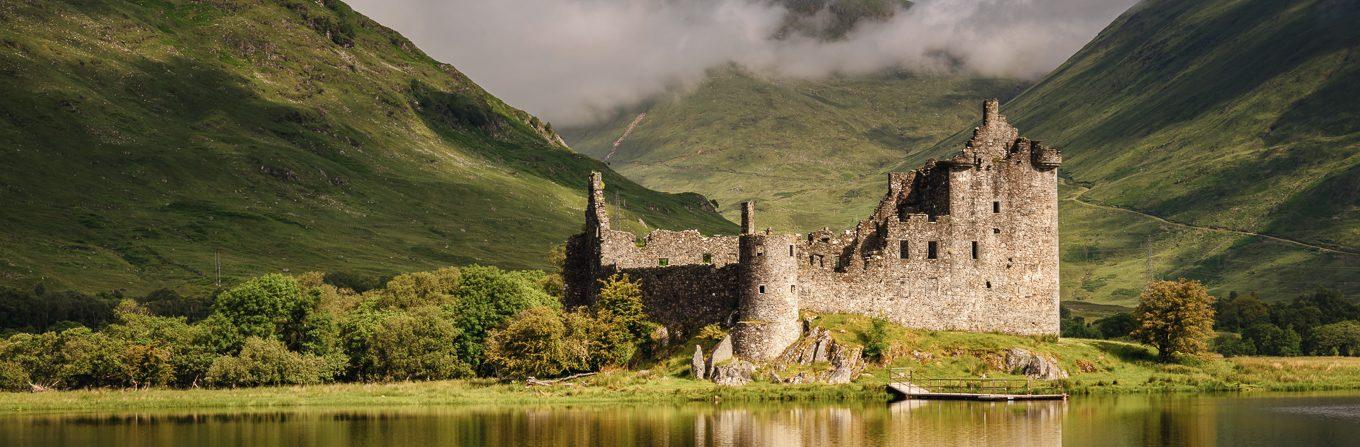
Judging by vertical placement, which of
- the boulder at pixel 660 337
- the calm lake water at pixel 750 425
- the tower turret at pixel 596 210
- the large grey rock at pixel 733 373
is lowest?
the calm lake water at pixel 750 425

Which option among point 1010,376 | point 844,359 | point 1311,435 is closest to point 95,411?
point 844,359

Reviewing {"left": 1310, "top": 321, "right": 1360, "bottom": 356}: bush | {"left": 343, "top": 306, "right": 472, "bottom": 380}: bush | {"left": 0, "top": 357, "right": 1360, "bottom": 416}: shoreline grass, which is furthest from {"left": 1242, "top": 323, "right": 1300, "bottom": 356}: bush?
{"left": 343, "top": 306, "right": 472, "bottom": 380}: bush

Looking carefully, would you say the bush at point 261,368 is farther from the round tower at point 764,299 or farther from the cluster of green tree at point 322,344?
the round tower at point 764,299

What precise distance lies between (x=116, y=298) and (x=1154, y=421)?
151 m

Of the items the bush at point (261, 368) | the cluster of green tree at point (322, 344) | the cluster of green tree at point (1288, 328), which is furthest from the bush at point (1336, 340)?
the bush at point (261, 368)

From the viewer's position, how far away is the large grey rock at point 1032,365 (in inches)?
3009

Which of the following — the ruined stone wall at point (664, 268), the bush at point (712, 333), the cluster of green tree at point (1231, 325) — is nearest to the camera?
the bush at point (712, 333)

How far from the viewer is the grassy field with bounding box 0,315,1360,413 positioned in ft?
239

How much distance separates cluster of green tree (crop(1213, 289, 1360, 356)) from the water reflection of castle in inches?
1661

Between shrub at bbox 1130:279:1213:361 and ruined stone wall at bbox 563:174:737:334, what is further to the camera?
shrub at bbox 1130:279:1213:361

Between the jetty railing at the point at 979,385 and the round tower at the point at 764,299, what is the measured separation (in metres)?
6.38

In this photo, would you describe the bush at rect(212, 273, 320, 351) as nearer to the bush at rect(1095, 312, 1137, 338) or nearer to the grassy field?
the grassy field

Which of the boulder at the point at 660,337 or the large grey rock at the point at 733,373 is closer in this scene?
the large grey rock at the point at 733,373

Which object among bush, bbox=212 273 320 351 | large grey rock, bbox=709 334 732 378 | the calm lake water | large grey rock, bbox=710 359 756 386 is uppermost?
bush, bbox=212 273 320 351
